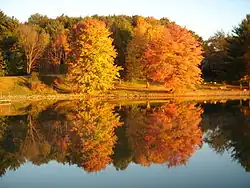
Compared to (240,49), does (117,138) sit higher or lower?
lower

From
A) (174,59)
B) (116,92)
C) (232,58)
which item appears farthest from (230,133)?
(232,58)

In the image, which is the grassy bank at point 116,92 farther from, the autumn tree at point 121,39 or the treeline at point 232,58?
the autumn tree at point 121,39

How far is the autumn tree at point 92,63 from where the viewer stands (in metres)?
51.2

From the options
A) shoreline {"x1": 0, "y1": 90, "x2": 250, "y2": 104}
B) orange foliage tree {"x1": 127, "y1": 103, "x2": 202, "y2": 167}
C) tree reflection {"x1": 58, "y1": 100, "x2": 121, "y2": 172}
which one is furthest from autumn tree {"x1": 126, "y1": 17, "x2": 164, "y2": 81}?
orange foliage tree {"x1": 127, "y1": 103, "x2": 202, "y2": 167}

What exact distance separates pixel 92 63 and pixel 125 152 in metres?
35.0

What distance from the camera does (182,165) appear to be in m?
15.2

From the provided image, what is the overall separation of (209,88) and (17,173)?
1905 inches

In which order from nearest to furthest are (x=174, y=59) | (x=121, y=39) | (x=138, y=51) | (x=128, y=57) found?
1. (x=174, y=59)
2. (x=138, y=51)
3. (x=128, y=57)
4. (x=121, y=39)

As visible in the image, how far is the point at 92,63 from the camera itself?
170 feet

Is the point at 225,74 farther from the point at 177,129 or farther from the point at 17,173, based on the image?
the point at 17,173

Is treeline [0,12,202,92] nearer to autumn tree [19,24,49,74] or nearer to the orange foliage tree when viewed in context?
autumn tree [19,24,49,74]

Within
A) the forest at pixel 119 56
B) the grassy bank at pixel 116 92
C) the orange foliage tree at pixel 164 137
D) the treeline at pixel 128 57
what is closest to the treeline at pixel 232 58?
the forest at pixel 119 56

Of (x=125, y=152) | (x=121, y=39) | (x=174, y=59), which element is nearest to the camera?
(x=125, y=152)

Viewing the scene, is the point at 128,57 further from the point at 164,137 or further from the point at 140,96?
the point at 164,137
